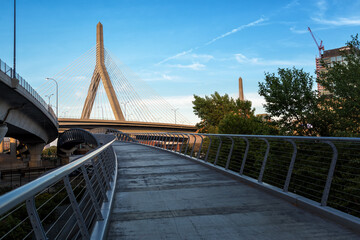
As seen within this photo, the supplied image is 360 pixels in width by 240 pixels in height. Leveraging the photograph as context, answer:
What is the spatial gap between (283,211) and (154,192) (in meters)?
2.91

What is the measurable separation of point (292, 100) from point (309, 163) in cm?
978

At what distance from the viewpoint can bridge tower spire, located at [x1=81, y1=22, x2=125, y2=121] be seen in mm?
54184

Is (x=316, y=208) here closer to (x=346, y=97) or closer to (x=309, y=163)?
(x=309, y=163)

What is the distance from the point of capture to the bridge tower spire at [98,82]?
54.2 metres

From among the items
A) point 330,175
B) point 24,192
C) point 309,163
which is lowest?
point 309,163

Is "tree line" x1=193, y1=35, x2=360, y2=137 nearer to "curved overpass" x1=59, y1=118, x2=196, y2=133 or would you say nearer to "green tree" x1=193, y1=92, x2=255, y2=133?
"green tree" x1=193, y1=92, x2=255, y2=133

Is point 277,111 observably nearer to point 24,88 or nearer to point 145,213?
point 24,88

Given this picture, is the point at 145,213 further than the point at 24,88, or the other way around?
the point at 24,88

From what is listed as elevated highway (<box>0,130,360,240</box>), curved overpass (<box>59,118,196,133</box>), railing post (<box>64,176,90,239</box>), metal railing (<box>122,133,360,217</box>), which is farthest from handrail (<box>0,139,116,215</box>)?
curved overpass (<box>59,118,196,133</box>)

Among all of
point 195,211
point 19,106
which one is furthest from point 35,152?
point 195,211

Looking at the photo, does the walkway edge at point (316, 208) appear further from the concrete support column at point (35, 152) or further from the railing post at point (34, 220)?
the concrete support column at point (35, 152)

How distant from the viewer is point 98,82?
57688 mm

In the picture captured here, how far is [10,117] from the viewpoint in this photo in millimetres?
25922

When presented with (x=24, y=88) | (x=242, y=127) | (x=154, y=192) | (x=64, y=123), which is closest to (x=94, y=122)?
(x=64, y=123)
